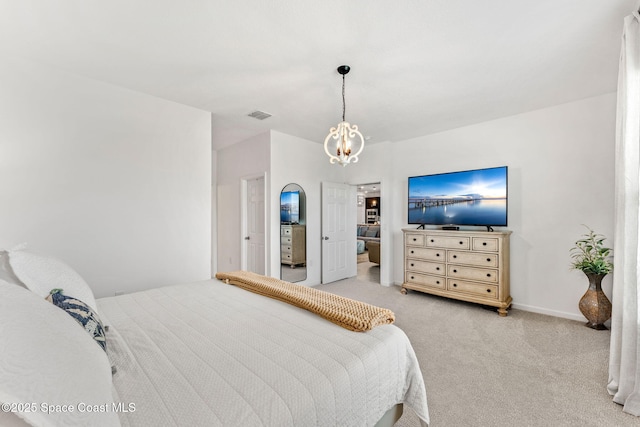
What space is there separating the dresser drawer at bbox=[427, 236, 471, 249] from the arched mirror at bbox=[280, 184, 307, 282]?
203 cm

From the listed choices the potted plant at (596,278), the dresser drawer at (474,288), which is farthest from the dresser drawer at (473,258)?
the potted plant at (596,278)

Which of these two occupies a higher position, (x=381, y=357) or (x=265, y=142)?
(x=265, y=142)

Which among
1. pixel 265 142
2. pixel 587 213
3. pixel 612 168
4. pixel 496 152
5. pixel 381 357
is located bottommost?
pixel 381 357

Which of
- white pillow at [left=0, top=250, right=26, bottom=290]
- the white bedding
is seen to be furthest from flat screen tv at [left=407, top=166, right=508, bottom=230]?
white pillow at [left=0, top=250, right=26, bottom=290]

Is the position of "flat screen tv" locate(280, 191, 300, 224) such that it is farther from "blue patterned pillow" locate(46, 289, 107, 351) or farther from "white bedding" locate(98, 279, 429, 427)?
"blue patterned pillow" locate(46, 289, 107, 351)

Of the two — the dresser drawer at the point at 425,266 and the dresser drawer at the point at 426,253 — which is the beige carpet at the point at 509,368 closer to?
the dresser drawer at the point at 425,266

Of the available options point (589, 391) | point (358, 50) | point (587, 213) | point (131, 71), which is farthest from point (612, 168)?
point (131, 71)

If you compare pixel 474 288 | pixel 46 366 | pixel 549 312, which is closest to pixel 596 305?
pixel 549 312

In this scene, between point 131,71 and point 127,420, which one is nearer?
point 127,420

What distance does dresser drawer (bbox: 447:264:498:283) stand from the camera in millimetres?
3537

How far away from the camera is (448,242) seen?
154 inches

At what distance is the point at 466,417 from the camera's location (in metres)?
1.73

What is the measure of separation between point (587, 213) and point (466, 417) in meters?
2.99

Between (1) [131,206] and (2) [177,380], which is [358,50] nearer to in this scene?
(2) [177,380]
